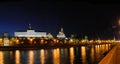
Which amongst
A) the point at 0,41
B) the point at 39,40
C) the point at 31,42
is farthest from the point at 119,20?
the point at 39,40

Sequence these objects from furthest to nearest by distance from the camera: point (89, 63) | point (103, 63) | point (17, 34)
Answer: point (17, 34)
point (89, 63)
point (103, 63)

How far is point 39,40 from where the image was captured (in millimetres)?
165125

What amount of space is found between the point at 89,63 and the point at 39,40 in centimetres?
13410

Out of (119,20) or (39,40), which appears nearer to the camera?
(119,20)

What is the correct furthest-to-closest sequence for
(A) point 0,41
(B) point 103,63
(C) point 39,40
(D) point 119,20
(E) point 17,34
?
1. (E) point 17,34
2. (C) point 39,40
3. (A) point 0,41
4. (D) point 119,20
5. (B) point 103,63

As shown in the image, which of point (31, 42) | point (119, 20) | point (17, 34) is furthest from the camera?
point (17, 34)

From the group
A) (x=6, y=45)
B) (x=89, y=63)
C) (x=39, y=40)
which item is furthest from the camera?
(x=39, y=40)

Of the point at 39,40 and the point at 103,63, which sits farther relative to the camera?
the point at 39,40

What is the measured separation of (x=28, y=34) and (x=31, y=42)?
1866 inches

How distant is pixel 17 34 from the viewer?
620ft

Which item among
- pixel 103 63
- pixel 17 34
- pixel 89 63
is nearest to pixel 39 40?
pixel 17 34

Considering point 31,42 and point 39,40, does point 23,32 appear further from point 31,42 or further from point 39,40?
point 31,42

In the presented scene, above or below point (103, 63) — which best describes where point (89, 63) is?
below

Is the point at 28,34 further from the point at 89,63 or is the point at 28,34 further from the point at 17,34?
the point at 89,63
